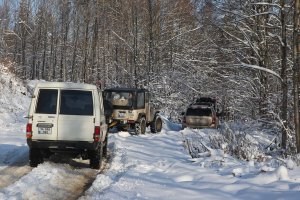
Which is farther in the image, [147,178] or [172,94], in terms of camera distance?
[172,94]

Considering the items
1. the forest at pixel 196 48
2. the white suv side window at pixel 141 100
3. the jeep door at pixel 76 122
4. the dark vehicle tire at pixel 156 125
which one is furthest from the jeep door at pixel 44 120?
the dark vehicle tire at pixel 156 125

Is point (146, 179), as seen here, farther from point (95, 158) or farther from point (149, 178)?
point (95, 158)

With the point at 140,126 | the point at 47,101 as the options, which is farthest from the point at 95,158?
the point at 140,126

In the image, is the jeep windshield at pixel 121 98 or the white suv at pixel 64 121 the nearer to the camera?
the white suv at pixel 64 121

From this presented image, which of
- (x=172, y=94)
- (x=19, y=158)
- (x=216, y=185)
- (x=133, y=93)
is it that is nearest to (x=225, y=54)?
(x=133, y=93)

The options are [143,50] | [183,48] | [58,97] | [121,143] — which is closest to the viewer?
[58,97]

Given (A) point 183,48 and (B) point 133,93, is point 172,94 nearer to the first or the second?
(A) point 183,48

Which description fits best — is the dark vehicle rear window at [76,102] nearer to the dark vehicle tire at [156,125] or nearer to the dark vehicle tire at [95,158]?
the dark vehicle tire at [95,158]

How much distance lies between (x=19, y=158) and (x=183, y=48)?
2555cm

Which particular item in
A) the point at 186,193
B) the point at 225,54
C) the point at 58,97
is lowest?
the point at 186,193

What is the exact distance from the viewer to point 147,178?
933 centimetres

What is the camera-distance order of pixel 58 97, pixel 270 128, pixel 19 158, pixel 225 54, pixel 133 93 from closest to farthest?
pixel 58 97 → pixel 19 158 → pixel 270 128 → pixel 133 93 → pixel 225 54

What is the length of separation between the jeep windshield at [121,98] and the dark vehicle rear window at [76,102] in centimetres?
902

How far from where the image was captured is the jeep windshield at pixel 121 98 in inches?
784
